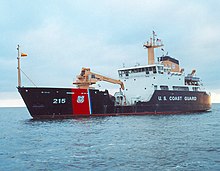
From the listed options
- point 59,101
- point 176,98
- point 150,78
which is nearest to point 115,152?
point 59,101

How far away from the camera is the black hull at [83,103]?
117 ft

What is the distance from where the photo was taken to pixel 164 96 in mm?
44969

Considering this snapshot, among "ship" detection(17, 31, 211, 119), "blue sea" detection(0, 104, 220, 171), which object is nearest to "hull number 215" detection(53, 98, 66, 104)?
"ship" detection(17, 31, 211, 119)

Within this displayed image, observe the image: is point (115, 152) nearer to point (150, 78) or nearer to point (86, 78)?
point (86, 78)

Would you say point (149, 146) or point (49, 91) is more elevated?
point (49, 91)

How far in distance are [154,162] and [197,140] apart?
7.31 m

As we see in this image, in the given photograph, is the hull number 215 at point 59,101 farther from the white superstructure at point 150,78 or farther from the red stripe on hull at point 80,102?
the white superstructure at point 150,78

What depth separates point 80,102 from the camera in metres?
37.8

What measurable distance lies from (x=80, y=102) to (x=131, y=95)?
11133 millimetres

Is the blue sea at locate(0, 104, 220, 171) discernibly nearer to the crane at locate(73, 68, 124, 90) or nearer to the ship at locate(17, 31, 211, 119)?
the ship at locate(17, 31, 211, 119)

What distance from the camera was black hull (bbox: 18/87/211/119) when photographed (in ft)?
117

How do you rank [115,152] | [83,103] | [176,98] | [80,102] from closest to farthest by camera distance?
1. [115,152]
2. [80,102]
3. [83,103]
4. [176,98]

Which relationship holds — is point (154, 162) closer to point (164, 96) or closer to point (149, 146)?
point (149, 146)

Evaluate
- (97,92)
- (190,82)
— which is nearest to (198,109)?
(190,82)
